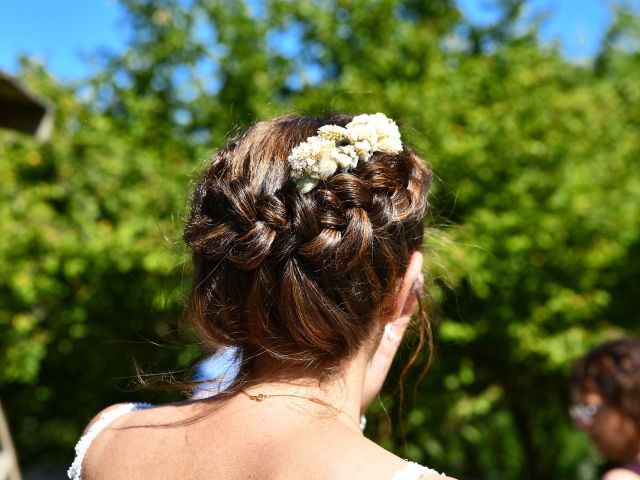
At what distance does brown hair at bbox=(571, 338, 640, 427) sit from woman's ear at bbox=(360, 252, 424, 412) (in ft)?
5.04

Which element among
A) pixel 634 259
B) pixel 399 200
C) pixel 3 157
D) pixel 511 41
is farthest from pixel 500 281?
pixel 3 157

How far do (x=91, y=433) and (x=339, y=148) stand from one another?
773mm

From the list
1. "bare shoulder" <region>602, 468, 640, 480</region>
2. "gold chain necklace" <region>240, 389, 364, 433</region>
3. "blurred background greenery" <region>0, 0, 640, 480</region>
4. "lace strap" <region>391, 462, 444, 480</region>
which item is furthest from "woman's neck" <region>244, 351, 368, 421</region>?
"blurred background greenery" <region>0, 0, 640, 480</region>

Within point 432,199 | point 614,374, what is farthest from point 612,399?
point 432,199

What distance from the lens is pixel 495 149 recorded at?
446 centimetres

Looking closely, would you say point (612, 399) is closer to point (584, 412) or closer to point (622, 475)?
point (584, 412)

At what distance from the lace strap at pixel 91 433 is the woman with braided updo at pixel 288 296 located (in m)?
0.05

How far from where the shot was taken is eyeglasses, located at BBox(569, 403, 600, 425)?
9.14 ft

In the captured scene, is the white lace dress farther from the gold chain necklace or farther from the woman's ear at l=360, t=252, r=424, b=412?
the woman's ear at l=360, t=252, r=424, b=412

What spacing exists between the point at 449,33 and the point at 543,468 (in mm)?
3828

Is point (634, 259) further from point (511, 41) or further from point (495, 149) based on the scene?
point (511, 41)

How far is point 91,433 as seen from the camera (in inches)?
60.8

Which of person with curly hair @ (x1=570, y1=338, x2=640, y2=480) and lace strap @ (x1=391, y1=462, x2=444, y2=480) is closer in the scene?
lace strap @ (x1=391, y1=462, x2=444, y2=480)

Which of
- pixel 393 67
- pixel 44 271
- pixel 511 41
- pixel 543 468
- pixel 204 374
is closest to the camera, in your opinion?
pixel 204 374
